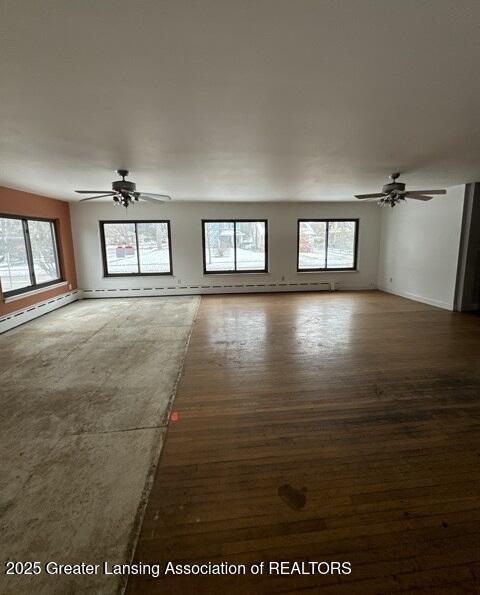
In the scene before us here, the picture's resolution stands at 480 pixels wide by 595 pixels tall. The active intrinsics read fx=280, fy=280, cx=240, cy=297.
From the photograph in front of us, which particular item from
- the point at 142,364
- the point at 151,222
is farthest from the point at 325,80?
the point at 151,222

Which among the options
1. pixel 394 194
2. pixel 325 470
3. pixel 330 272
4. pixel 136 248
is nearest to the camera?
pixel 325 470

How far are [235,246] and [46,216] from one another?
4.49 meters

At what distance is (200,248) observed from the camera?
25.0 ft

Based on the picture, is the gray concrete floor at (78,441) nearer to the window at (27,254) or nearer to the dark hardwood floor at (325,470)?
the dark hardwood floor at (325,470)

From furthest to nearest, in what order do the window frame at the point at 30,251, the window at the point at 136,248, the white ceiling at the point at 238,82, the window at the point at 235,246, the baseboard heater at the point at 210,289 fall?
1. the window at the point at 235,246
2. the baseboard heater at the point at 210,289
3. the window at the point at 136,248
4. the window frame at the point at 30,251
5. the white ceiling at the point at 238,82

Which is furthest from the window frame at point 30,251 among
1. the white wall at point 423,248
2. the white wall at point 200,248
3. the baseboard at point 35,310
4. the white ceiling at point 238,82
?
the white wall at point 423,248

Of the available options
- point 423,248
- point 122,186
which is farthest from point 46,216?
point 423,248

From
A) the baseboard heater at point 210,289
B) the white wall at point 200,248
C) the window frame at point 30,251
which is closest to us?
the window frame at point 30,251

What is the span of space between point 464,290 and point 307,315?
3.27 metres

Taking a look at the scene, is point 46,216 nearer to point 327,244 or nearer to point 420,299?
point 327,244

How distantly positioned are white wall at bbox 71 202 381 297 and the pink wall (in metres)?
0.22

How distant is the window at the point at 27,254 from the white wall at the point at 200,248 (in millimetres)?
778

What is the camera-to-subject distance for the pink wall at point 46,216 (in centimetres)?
512

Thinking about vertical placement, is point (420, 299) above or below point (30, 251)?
below
